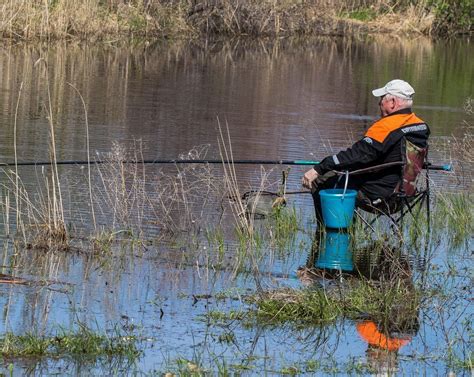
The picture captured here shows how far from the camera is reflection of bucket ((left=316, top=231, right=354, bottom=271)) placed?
8938mm

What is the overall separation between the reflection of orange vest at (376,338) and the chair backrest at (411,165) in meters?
2.38

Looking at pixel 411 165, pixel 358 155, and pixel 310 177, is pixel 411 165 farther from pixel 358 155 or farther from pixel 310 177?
pixel 310 177

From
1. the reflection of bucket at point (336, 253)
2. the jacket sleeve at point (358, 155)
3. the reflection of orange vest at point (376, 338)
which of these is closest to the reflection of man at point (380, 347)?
the reflection of orange vest at point (376, 338)

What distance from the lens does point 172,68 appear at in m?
25.5

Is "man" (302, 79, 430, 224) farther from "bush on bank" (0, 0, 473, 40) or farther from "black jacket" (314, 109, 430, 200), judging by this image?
"bush on bank" (0, 0, 473, 40)

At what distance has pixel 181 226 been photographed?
10.0m

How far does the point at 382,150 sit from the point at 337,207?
0.55 meters

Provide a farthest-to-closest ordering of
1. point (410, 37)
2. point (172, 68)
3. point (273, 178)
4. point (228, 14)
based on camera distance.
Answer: point (410, 37) → point (228, 14) → point (172, 68) → point (273, 178)

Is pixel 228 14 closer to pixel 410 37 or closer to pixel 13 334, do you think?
pixel 410 37

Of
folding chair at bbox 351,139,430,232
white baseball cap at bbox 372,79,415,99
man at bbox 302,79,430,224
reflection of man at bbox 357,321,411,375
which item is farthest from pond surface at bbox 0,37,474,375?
white baseball cap at bbox 372,79,415,99

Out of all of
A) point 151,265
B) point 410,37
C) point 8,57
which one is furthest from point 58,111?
point 410,37

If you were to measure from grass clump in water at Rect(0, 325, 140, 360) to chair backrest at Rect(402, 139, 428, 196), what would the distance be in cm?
355

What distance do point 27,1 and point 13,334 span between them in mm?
19441

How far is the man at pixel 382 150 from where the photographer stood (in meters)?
9.59
